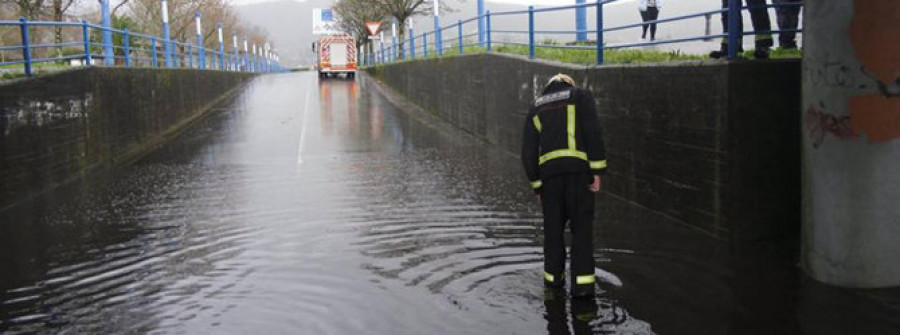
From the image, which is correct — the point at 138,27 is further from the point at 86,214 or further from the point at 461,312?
the point at 461,312

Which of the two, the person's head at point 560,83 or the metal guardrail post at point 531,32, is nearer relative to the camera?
the person's head at point 560,83

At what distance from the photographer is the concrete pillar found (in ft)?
19.0

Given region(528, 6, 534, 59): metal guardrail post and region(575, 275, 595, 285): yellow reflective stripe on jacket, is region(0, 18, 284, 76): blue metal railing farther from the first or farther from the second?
region(575, 275, 595, 285): yellow reflective stripe on jacket

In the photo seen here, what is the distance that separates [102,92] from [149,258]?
8.63 metres

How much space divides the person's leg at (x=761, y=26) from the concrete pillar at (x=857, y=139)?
155cm

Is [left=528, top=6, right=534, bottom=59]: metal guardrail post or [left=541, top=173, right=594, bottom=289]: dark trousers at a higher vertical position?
[left=528, top=6, right=534, bottom=59]: metal guardrail post

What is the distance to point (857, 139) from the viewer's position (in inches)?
230

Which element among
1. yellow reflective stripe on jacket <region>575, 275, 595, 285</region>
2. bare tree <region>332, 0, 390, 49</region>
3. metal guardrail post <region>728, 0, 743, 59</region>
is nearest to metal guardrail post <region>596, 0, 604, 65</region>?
metal guardrail post <region>728, 0, 743, 59</region>

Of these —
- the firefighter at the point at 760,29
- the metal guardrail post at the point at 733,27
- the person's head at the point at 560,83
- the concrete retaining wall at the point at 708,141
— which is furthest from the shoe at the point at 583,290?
the firefighter at the point at 760,29

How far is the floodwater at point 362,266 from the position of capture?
17.8 feet

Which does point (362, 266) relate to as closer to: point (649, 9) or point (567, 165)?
point (567, 165)

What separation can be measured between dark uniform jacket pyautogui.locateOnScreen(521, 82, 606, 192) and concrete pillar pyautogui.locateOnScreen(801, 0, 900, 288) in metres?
1.67

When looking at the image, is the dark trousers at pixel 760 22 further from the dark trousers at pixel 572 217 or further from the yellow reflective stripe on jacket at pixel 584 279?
the yellow reflective stripe on jacket at pixel 584 279

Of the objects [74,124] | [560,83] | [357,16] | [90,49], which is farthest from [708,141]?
A: [357,16]
